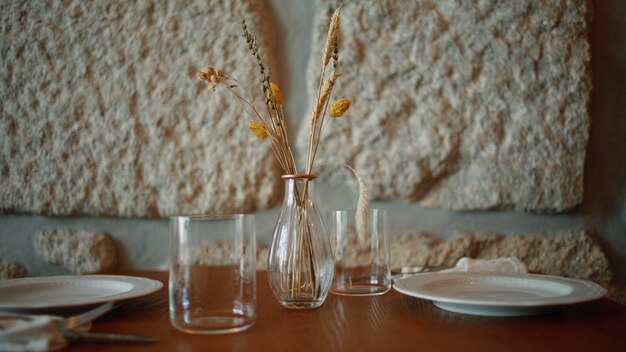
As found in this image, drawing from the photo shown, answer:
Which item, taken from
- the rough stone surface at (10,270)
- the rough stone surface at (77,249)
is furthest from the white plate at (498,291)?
the rough stone surface at (10,270)

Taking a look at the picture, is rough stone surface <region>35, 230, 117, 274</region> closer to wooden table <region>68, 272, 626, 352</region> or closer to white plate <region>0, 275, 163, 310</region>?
white plate <region>0, 275, 163, 310</region>

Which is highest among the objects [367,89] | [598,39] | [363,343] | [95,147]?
[598,39]

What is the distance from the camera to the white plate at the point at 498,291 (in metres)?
0.52

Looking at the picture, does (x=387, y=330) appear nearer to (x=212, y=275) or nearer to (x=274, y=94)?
(x=212, y=275)

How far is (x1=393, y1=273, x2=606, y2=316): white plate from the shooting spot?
519mm

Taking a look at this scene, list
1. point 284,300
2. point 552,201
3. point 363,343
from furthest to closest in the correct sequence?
point 552,201, point 284,300, point 363,343

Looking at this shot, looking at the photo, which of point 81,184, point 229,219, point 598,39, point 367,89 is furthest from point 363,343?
point 598,39

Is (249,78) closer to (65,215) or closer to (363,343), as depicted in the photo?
(65,215)

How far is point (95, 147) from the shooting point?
1.03 meters

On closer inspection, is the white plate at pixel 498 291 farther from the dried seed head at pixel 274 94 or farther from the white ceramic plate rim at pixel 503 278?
the dried seed head at pixel 274 94

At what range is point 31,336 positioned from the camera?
→ 417mm

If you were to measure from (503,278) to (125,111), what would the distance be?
753 mm

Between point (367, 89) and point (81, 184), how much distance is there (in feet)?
1.93

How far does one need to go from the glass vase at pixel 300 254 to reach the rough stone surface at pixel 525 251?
42 centimetres
